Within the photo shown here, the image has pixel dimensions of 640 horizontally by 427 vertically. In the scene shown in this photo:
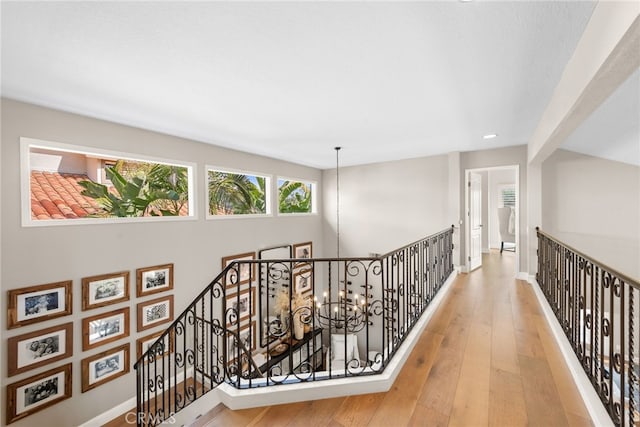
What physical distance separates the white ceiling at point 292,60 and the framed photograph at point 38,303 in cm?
203

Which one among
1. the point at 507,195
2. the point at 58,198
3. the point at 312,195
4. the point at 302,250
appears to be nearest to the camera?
the point at 58,198

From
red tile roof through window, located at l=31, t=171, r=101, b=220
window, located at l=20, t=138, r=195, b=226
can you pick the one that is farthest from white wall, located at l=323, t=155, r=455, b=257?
red tile roof through window, located at l=31, t=171, r=101, b=220

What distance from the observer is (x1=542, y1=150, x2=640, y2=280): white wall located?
4148 mm

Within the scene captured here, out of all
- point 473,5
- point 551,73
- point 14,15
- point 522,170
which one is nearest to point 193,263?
point 14,15

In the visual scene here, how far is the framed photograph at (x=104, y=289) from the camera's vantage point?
3.32 metres

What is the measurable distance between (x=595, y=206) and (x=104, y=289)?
7325mm

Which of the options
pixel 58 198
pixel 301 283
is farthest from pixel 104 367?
pixel 301 283

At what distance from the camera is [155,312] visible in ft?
13.1

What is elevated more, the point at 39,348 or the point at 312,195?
the point at 312,195

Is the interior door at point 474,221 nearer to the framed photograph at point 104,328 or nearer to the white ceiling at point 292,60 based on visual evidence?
the white ceiling at point 292,60

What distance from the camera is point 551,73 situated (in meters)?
2.38

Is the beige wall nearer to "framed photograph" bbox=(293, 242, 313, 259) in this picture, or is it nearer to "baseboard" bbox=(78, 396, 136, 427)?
"baseboard" bbox=(78, 396, 136, 427)

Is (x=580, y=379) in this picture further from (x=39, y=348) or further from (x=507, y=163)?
(x=39, y=348)

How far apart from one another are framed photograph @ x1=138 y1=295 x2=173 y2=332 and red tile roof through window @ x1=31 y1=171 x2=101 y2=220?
147cm
